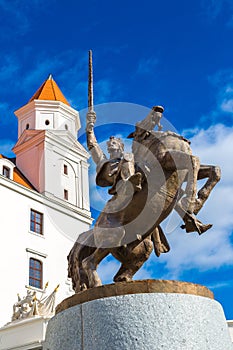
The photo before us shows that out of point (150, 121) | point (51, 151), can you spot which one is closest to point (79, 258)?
point (150, 121)

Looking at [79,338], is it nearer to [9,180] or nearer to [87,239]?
[87,239]

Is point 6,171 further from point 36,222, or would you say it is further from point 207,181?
point 207,181

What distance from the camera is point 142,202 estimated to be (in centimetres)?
682

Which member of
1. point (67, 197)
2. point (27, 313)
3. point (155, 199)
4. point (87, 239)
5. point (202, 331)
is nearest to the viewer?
point (202, 331)

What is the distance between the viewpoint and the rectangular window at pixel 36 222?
35.1 metres

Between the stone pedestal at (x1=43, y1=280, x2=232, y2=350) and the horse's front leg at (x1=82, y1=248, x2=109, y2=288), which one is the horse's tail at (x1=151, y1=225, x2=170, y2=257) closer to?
the horse's front leg at (x1=82, y1=248, x2=109, y2=288)

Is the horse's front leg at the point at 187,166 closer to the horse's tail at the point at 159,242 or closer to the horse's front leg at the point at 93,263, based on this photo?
the horse's tail at the point at 159,242

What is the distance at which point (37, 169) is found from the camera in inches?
1495

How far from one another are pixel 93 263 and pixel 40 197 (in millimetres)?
29611

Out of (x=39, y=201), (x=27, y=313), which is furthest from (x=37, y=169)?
(x=27, y=313)

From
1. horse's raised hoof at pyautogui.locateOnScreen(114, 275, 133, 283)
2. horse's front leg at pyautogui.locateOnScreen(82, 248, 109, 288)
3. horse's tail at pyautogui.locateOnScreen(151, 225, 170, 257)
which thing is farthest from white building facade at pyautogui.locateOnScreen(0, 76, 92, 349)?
horse's front leg at pyautogui.locateOnScreen(82, 248, 109, 288)

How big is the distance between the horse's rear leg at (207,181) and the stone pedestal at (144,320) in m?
1.32

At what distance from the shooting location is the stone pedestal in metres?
5.38

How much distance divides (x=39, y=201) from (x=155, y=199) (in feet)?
97.7
